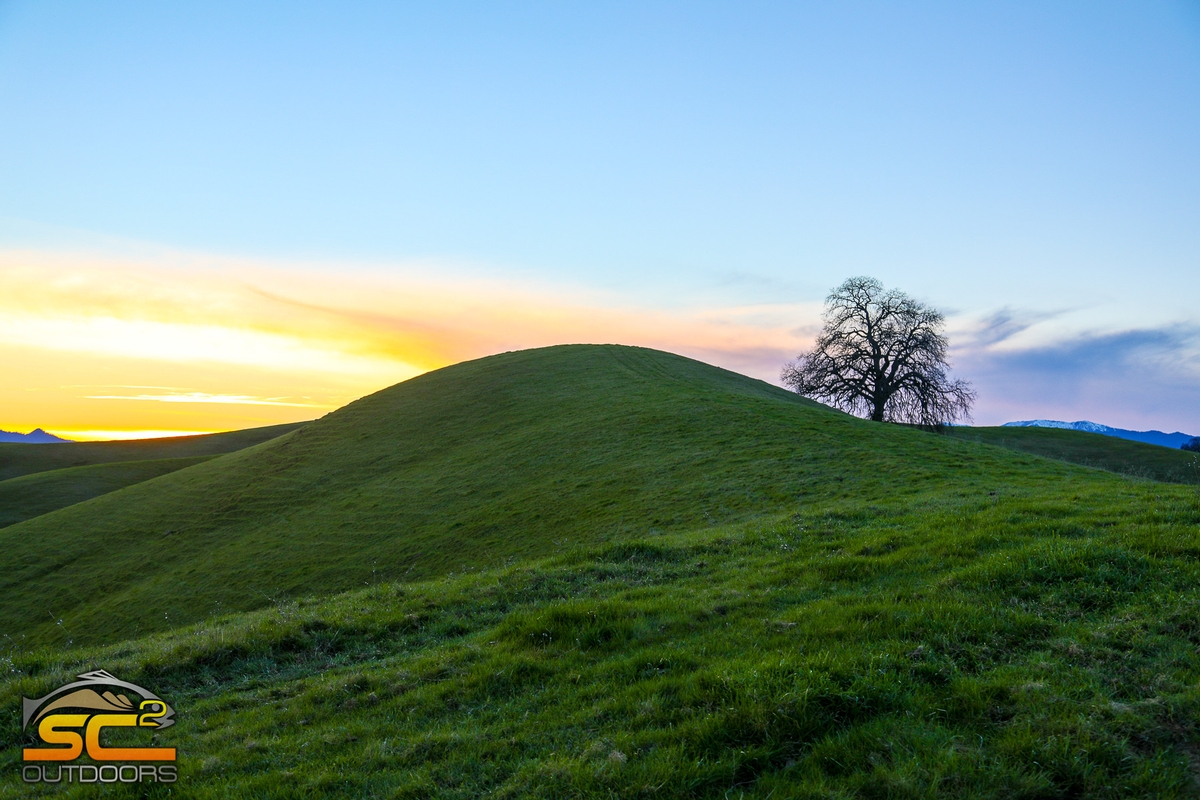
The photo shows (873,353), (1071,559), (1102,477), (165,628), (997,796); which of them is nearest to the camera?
(997,796)

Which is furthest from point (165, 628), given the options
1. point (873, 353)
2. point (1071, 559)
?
point (873, 353)

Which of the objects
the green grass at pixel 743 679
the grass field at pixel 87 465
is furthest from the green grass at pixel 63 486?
the green grass at pixel 743 679

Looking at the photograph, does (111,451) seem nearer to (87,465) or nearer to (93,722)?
(87,465)

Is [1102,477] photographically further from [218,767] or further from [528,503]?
[218,767]

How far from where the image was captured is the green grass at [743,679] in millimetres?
5168

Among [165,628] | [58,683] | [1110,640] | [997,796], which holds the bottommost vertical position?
[165,628]

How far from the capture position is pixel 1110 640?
6.84 meters

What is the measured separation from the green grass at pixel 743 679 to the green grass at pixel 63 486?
206 ft

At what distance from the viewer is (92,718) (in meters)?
7.00

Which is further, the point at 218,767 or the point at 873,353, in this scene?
the point at 873,353

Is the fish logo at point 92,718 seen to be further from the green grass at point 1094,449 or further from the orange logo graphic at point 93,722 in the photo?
the green grass at point 1094,449

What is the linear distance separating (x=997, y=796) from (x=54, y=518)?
57.0 m

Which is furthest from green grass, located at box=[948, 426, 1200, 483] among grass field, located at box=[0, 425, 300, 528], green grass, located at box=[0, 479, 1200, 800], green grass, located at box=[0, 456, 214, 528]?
grass field, located at box=[0, 425, 300, 528]

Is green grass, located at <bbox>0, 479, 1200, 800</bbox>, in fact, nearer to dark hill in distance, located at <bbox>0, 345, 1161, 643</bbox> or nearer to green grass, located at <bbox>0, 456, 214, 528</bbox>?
dark hill in distance, located at <bbox>0, 345, 1161, 643</bbox>
